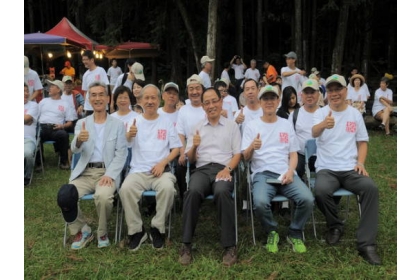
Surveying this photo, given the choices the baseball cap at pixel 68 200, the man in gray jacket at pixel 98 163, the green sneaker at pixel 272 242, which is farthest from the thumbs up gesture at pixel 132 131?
the green sneaker at pixel 272 242

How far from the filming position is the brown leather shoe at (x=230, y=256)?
372 centimetres

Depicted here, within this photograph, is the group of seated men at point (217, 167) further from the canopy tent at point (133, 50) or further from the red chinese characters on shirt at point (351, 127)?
the canopy tent at point (133, 50)

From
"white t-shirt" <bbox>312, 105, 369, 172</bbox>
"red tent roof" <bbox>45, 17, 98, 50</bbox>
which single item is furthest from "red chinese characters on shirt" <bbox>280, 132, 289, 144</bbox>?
"red tent roof" <bbox>45, 17, 98, 50</bbox>

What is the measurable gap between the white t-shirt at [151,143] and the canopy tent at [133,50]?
15.5 metres

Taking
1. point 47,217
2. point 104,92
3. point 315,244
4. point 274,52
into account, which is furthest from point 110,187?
point 274,52

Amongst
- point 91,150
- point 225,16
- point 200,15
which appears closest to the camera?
point 91,150

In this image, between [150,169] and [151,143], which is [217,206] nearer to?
[150,169]

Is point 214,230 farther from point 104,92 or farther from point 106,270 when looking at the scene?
point 104,92

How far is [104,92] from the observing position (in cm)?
440

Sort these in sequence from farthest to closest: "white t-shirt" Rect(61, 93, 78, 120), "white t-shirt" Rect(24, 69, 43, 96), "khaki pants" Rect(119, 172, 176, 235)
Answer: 1. "white t-shirt" Rect(61, 93, 78, 120)
2. "white t-shirt" Rect(24, 69, 43, 96)
3. "khaki pants" Rect(119, 172, 176, 235)

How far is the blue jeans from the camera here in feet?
12.8

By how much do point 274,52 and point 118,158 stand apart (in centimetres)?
2493

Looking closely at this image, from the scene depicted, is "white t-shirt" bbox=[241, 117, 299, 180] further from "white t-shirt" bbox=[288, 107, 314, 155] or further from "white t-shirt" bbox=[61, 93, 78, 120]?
"white t-shirt" bbox=[61, 93, 78, 120]

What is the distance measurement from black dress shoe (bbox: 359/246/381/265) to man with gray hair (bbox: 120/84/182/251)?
6.27ft
